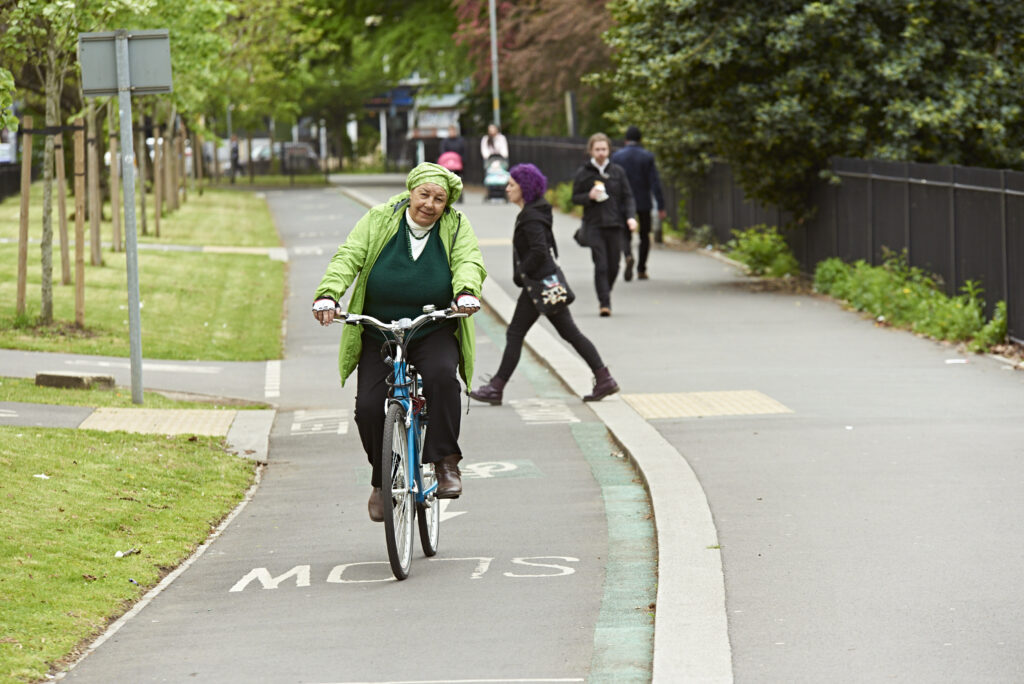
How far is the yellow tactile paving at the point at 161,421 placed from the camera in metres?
10.8

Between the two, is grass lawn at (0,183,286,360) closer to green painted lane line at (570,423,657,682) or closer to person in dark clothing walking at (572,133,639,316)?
person in dark clothing walking at (572,133,639,316)

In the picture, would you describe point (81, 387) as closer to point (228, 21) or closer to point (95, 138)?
point (95, 138)

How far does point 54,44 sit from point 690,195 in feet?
44.9

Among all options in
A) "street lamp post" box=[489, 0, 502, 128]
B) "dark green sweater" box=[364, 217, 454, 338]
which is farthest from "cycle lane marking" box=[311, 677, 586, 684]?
"street lamp post" box=[489, 0, 502, 128]

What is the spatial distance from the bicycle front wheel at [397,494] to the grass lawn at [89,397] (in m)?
5.10

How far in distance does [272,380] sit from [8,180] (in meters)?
36.2

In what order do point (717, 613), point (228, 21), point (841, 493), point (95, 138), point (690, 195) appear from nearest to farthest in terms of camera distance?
point (717, 613) → point (841, 493) → point (95, 138) → point (690, 195) → point (228, 21)

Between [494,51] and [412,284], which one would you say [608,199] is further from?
[494,51]

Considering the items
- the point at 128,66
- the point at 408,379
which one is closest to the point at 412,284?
the point at 408,379

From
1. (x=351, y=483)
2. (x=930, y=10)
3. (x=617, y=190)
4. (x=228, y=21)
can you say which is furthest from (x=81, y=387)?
(x=228, y=21)

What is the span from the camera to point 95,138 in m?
23.6

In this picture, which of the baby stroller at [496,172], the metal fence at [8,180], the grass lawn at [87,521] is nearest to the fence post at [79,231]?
the grass lawn at [87,521]

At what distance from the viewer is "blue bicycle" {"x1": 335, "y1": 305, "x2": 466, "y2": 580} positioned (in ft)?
22.2

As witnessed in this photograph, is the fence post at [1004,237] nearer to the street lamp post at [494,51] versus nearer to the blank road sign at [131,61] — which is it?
the blank road sign at [131,61]
